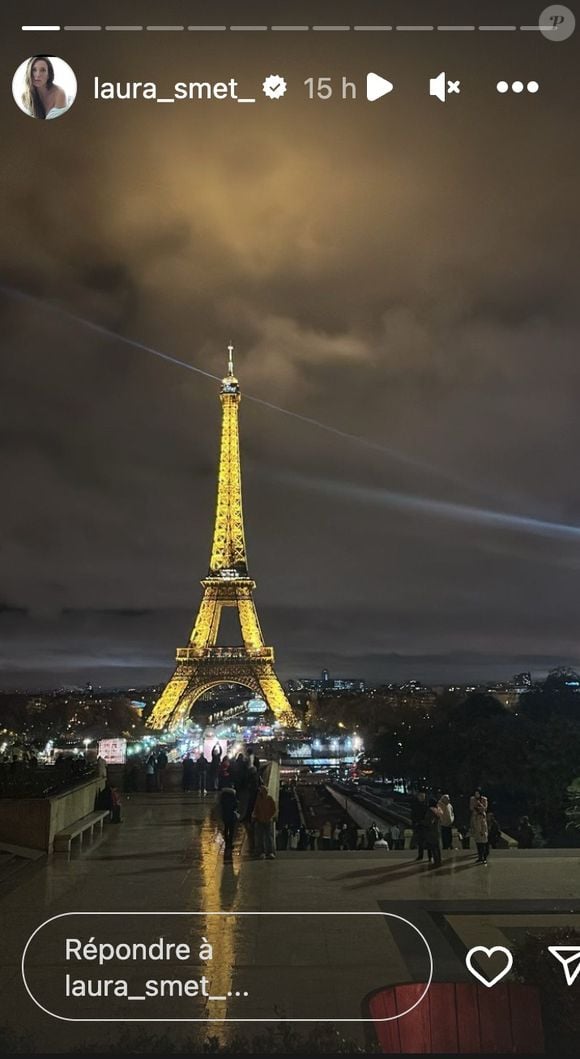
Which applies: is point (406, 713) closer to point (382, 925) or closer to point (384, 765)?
point (384, 765)

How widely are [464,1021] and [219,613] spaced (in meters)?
63.3

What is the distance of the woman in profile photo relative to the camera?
17.7 feet

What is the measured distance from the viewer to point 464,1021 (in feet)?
15.0

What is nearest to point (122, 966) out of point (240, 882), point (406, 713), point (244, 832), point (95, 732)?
point (240, 882)

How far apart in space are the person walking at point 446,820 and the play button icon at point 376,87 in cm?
857

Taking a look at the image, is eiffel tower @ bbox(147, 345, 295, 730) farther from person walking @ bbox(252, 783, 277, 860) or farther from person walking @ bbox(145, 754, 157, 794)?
person walking @ bbox(252, 783, 277, 860)

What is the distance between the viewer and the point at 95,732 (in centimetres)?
8081

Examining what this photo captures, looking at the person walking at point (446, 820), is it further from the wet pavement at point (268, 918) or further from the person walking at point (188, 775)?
the person walking at point (188, 775)

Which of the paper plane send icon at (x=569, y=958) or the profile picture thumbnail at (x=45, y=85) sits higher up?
the profile picture thumbnail at (x=45, y=85)

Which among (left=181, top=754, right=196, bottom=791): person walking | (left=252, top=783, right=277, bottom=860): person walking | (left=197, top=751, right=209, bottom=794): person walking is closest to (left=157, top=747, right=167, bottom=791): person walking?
(left=181, top=754, right=196, bottom=791): person walking

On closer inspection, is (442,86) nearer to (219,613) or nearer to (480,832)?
(480,832)

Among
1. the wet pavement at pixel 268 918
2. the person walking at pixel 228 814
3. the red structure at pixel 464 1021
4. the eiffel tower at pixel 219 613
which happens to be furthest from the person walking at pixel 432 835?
the eiffel tower at pixel 219 613

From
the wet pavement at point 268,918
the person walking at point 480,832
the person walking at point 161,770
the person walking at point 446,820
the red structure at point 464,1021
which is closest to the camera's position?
the red structure at point 464,1021

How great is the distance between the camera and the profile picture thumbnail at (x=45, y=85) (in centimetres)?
540
